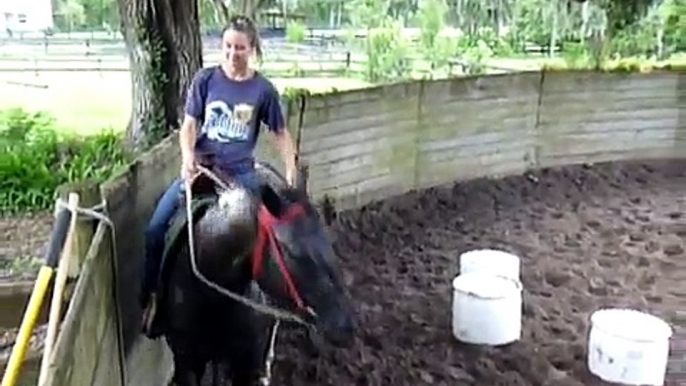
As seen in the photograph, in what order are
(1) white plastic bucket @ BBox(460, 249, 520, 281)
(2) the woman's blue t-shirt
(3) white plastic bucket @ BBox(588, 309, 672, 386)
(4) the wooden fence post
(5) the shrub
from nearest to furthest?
(4) the wooden fence post
(2) the woman's blue t-shirt
(3) white plastic bucket @ BBox(588, 309, 672, 386)
(1) white plastic bucket @ BBox(460, 249, 520, 281)
(5) the shrub

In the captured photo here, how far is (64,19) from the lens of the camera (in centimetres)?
1265

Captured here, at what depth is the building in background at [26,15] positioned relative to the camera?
40.4ft

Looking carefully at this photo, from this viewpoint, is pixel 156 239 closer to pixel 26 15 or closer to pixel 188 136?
pixel 188 136

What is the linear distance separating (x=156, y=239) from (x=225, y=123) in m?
0.54

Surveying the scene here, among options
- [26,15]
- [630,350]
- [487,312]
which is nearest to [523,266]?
[487,312]

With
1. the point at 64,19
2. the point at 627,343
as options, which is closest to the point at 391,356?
the point at 627,343

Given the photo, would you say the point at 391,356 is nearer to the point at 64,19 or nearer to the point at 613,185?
the point at 613,185

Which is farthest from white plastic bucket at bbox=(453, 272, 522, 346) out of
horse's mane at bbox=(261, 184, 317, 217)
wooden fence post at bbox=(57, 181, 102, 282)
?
wooden fence post at bbox=(57, 181, 102, 282)

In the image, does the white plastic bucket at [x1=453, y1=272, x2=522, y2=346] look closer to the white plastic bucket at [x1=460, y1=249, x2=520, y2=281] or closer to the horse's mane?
the white plastic bucket at [x1=460, y1=249, x2=520, y2=281]

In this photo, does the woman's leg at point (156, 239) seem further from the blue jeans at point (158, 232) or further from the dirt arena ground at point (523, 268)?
the dirt arena ground at point (523, 268)

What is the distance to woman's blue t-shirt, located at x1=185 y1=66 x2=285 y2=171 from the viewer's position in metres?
3.52

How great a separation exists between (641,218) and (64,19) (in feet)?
28.6

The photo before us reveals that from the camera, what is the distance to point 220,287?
3.01 metres

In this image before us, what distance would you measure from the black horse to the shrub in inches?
152
